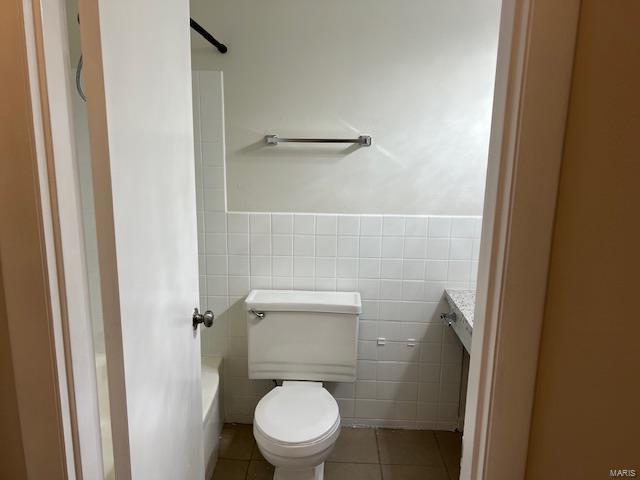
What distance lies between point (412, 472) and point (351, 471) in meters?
0.30

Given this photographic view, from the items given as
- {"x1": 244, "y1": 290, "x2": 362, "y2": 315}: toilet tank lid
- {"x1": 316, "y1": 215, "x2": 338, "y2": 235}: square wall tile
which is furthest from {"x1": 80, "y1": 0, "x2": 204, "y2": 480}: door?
{"x1": 316, "y1": 215, "x2": 338, "y2": 235}: square wall tile

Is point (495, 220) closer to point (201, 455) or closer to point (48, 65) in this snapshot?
point (48, 65)

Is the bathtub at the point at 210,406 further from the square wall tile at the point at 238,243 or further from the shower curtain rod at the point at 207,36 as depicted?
the shower curtain rod at the point at 207,36

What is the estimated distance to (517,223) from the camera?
2.08 feet

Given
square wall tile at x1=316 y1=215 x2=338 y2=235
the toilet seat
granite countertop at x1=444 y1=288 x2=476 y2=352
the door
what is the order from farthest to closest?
square wall tile at x1=316 y1=215 x2=338 y2=235
granite countertop at x1=444 y1=288 x2=476 y2=352
the toilet seat
the door

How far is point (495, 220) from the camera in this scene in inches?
26.2

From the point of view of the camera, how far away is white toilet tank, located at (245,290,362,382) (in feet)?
6.26

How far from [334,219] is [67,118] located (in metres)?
1.44

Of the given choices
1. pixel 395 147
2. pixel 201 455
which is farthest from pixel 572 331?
pixel 395 147

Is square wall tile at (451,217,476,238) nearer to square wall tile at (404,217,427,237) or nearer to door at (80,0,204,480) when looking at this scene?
square wall tile at (404,217,427,237)

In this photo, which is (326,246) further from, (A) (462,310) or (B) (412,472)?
(B) (412,472)

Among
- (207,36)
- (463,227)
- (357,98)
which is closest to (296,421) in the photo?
(463,227)

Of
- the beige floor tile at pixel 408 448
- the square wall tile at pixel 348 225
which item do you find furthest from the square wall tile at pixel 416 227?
the beige floor tile at pixel 408 448

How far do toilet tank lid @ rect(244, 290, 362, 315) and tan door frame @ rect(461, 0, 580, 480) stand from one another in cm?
115
